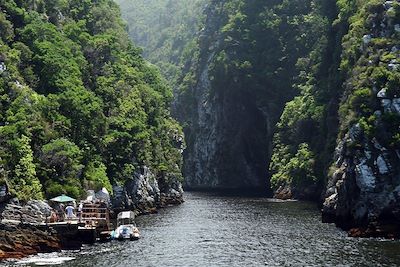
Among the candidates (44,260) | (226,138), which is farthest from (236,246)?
(226,138)

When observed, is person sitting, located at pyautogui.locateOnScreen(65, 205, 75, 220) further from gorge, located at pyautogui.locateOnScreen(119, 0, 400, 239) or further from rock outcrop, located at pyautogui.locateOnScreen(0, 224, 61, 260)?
gorge, located at pyautogui.locateOnScreen(119, 0, 400, 239)

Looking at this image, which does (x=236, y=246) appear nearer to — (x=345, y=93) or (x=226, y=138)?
(x=345, y=93)

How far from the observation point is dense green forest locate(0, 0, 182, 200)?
71000mm

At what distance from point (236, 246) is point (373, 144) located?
2385 centimetres

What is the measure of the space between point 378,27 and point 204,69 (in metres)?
99.4

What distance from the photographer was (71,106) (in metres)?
82.4

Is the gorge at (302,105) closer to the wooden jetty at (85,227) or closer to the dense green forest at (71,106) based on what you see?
the dense green forest at (71,106)

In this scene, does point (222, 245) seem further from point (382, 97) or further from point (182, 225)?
point (382, 97)

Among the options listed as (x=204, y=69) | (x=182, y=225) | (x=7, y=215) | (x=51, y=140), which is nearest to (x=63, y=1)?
(x=51, y=140)

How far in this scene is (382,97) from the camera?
76562 millimetres

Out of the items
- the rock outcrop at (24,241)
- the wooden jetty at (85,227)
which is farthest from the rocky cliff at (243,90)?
the rock outcrop at (24,241)

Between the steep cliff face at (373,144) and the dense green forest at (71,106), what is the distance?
3232cm

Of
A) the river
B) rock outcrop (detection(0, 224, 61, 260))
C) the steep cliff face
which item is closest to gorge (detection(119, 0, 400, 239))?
the steep cliff face

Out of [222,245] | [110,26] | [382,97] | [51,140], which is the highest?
[110,26]
